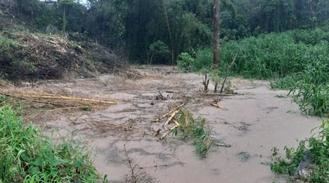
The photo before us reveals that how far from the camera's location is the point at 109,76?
1381cm

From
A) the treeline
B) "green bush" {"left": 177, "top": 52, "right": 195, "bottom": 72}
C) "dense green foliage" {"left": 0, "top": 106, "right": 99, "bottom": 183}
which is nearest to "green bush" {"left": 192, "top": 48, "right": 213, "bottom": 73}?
"green bush" {"left": 177, "top": 52, "right": 195, "bottom": 72}

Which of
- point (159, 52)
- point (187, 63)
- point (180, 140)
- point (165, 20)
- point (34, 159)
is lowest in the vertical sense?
point (180, 140)

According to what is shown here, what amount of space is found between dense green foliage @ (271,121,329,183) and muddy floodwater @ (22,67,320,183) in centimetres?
17

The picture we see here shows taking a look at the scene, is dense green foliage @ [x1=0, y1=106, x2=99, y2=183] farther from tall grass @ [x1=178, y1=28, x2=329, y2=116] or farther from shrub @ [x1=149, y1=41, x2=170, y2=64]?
shrub @ [x1=149, y1=41, x2=170, y2=64]

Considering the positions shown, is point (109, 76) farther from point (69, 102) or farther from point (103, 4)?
point (103, 4)

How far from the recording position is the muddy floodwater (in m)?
4.80

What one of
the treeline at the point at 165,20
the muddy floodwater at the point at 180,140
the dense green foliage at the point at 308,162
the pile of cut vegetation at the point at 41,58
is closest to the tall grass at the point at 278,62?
the muddy floodwater at the point at 180,140

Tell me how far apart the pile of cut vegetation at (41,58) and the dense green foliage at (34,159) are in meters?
6.80

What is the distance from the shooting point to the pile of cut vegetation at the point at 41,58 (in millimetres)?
10984

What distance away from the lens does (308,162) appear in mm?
4688

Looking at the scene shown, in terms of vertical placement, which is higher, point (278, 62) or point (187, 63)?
point (278, 62)

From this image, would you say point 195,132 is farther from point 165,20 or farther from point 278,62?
point 165,20

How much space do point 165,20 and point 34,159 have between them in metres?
20.5

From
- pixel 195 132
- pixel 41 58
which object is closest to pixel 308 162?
pixel 195 132
